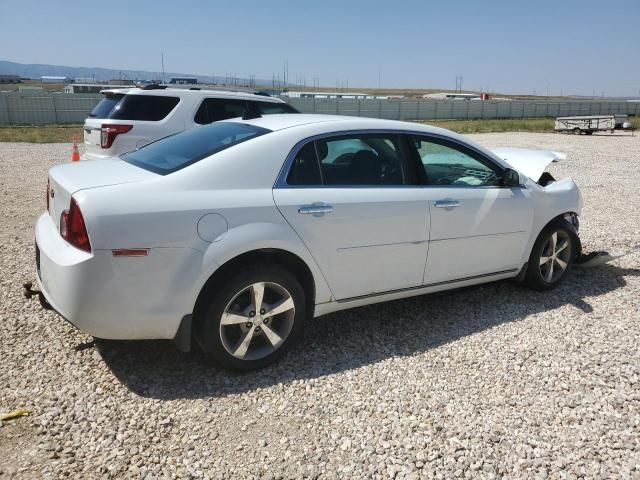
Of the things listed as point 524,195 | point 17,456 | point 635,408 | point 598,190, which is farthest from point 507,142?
point 17,456

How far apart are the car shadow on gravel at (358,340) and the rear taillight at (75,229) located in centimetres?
92

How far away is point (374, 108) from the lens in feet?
123

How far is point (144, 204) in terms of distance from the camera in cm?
301

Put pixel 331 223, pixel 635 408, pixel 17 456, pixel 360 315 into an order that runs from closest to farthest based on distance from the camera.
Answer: pixel 17 456 → pixel 635 408 → pixel 331 223 → pixel 360 315

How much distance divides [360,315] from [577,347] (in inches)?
64.1

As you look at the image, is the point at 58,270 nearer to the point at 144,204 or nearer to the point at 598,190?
the point at 144,204

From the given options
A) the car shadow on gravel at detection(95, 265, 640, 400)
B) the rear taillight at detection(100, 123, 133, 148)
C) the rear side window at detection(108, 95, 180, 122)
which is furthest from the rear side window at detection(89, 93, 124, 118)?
the car shadow on gravel at detection(95, 265, 640, 400)

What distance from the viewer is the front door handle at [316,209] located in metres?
3.42

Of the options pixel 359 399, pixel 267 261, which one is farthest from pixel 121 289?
pixel 359 399

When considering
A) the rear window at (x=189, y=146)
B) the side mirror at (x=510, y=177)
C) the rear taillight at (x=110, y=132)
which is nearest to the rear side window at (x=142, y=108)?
→ the rear taillight at (x=110, y=132)

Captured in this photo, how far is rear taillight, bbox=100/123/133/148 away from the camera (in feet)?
25.8

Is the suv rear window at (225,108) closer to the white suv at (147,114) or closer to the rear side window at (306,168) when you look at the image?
the white suv at (147,114)

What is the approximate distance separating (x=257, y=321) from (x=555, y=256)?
10.0 ft

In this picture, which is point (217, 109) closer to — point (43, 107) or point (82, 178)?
point (82, 178)
